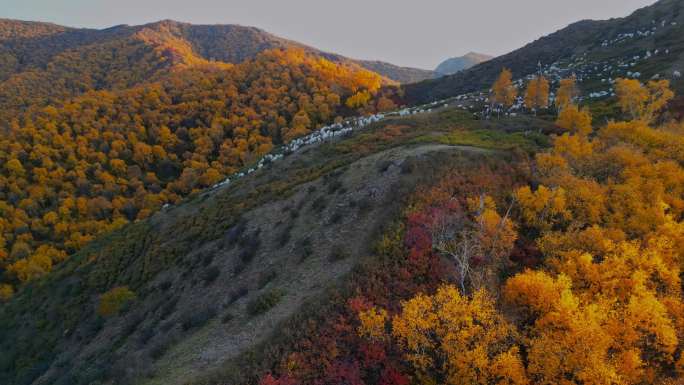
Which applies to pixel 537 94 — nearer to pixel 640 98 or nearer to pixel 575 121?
pixel 640 98

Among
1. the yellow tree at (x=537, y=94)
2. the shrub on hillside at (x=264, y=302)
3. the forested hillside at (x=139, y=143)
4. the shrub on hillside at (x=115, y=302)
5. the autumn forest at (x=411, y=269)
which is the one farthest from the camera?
the forested hillside at (x=139, y=143)

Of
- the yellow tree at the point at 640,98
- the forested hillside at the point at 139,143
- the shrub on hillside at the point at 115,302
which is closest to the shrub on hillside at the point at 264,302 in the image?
the shrub on hillside at the point at 115,302

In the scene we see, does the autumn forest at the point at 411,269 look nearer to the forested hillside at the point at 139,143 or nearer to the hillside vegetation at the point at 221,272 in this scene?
the hillside vegetation at the point at 221,272

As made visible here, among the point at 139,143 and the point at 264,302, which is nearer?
the point at 264,302

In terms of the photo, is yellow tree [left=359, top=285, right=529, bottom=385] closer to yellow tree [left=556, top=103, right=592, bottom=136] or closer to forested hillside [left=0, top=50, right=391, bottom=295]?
yellow tree [left=556, top=103, right=592, bottom=136]

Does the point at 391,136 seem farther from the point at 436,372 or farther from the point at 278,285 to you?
the point at 436,372

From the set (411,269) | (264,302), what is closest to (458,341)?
(411,269)

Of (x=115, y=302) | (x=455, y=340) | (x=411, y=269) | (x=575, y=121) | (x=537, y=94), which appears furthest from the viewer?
(x=537, y=94)

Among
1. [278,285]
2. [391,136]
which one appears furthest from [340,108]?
[278,285]

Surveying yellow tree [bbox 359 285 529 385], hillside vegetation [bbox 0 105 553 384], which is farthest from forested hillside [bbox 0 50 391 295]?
yellow tree [bbox 359 285 529 385]
